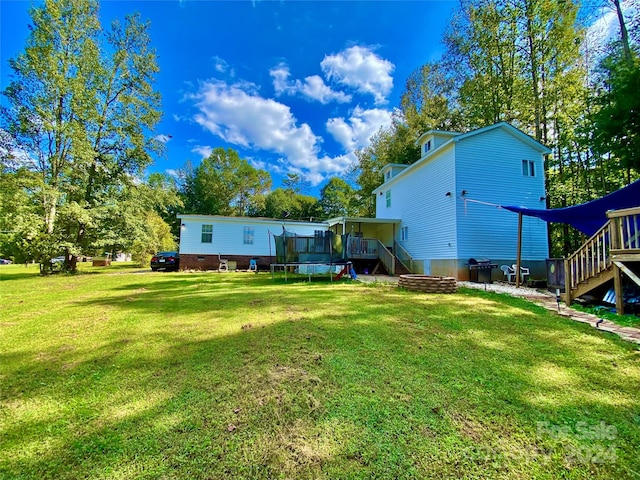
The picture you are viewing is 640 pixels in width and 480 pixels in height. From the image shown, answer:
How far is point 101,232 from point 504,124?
2037cm

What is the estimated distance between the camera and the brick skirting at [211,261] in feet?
55.5

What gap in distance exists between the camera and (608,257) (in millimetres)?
5516

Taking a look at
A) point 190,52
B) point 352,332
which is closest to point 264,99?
point 190,52

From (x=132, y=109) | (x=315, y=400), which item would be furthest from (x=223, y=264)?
→ (x=315, y=400)

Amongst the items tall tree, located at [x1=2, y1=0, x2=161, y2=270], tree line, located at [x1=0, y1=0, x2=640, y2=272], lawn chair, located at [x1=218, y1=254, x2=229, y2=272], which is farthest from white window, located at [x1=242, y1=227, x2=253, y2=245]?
tall tree, located at [x1=2, y1=0, x2=161, y2=270]

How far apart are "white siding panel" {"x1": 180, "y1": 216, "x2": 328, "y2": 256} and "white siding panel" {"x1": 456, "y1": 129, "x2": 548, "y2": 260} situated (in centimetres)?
1002

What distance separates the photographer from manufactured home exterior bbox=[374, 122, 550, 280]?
10984 millimetres

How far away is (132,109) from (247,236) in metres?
9.87

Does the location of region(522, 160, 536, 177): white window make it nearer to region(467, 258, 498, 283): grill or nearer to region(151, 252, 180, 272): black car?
region(467, 258, 498, 283): grill

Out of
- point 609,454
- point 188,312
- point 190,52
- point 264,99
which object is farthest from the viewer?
point 264,99

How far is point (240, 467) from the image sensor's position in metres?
1.56

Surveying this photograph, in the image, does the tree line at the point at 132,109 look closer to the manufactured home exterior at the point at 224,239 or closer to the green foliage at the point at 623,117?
the green foliage at the point at 623,117

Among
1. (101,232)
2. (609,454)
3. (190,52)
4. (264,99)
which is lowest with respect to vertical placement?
(609,454)

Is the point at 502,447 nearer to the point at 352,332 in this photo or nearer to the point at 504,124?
the point at 352,332
